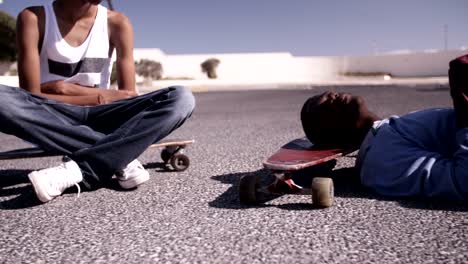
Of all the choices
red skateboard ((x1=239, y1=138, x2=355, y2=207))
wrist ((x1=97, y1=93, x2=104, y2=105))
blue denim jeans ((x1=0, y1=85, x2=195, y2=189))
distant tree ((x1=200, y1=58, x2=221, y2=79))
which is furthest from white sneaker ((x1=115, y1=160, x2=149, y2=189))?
distant tree ((x1=200, y1=58, x2=221, y2=79))

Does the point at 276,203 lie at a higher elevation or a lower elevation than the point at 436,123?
lower

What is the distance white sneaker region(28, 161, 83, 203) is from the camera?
7.54 feet

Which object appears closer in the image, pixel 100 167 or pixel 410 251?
pixel 410 251

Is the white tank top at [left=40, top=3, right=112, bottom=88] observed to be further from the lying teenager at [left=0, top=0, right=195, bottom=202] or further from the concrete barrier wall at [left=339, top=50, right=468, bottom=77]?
the concrete barrier wall at [left=339, top=50, right=468, bottom=77]

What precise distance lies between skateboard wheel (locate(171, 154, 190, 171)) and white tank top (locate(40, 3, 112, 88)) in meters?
0.77

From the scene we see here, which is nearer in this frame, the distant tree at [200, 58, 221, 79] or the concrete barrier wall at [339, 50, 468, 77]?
the concrete barrier wall at [339, 50, 468, 77]

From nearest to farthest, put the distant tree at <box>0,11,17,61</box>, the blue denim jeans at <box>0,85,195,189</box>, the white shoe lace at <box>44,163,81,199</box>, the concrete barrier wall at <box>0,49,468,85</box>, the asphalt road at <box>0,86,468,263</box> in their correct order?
the asphalt road at <box>0,86,468,263</box> < the white shoe lace at <box>44,163,81,199</box> < the blue denim jeans at <box>0,85,195,189</box> < the distant tree at <box>0,11,17,61</box> < the concrete barrier wall at <box>0,49,468,85</box>

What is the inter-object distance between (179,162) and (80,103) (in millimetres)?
906

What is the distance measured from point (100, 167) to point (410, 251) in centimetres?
170

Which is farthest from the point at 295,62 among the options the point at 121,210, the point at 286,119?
the point at 121,210

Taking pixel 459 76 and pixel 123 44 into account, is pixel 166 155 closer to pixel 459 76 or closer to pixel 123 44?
pixel 123 44

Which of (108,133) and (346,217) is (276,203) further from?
(108,133)

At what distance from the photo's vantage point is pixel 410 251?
63.6 inches

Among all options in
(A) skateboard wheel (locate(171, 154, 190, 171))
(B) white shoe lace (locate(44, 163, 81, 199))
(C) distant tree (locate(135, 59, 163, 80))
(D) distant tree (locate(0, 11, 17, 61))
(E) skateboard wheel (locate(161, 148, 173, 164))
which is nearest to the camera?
(B) white shoe lace (locate(44, 163, 81, 199))
